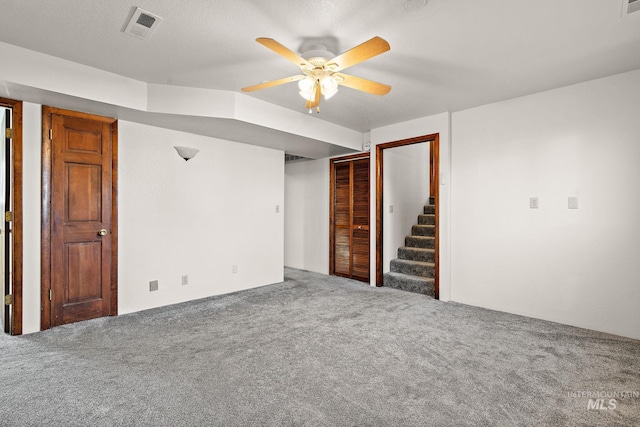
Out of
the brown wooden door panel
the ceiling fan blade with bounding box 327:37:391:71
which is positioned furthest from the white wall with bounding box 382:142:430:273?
the brown wooden door panel

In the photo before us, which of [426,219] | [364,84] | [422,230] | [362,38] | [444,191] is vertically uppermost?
[362,38]

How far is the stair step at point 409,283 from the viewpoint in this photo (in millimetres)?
4457

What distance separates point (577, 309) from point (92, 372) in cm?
439

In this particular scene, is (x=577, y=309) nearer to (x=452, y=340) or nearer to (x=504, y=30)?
(x=452, y=340)

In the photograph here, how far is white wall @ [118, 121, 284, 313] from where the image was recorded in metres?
3.68

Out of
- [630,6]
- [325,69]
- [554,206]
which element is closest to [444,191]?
[554,206]

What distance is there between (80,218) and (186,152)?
52.2 inches

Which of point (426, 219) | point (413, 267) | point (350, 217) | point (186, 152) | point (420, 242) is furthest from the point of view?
point (426, 219)

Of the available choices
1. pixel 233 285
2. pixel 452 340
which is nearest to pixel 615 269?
pixel 452 340

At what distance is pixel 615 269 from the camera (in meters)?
3.04

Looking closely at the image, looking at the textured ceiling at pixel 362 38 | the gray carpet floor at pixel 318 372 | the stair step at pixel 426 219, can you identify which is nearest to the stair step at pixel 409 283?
the gray carpet floor at pixel 318 372

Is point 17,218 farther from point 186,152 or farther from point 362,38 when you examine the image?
point 362,38
